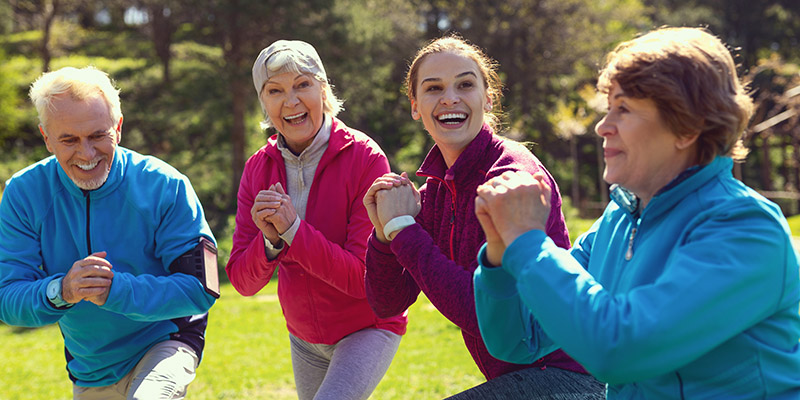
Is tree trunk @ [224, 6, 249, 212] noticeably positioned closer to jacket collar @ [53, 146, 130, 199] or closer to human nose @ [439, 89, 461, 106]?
jacket collar @ [53, 146, 130, 199]

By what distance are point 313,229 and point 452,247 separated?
67 centimetres

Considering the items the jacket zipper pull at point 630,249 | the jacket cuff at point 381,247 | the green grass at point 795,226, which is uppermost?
the jacket zipper pull at point 630,249

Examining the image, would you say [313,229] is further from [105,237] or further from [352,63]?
[352,63]

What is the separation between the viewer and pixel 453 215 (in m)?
2.44

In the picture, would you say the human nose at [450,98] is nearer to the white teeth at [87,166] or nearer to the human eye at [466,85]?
the human eye at [466,85]

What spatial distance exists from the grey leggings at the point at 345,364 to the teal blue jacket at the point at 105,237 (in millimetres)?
493

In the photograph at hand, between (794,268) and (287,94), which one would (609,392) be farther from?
(287,94)

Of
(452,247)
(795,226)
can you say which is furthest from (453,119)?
(795,226)

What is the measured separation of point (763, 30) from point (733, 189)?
3495cm

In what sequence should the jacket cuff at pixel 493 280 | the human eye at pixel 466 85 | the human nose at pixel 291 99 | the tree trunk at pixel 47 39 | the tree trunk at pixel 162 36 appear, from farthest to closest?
the tree trunk at pixel 162 36 → the tree trunk at pixel 47 39 → the human nose at pixel 291 99 → the human eye at pixel 466 85 → the jacket cuff at pixel 493 280

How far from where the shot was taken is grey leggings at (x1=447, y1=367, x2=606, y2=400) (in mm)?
2105

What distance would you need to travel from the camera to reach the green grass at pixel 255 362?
6598 mm

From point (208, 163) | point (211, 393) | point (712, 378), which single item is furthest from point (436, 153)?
point (208, 163)

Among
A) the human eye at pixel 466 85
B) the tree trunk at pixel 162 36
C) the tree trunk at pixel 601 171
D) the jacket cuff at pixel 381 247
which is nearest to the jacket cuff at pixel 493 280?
the jacket cuff at pixel 381 247
